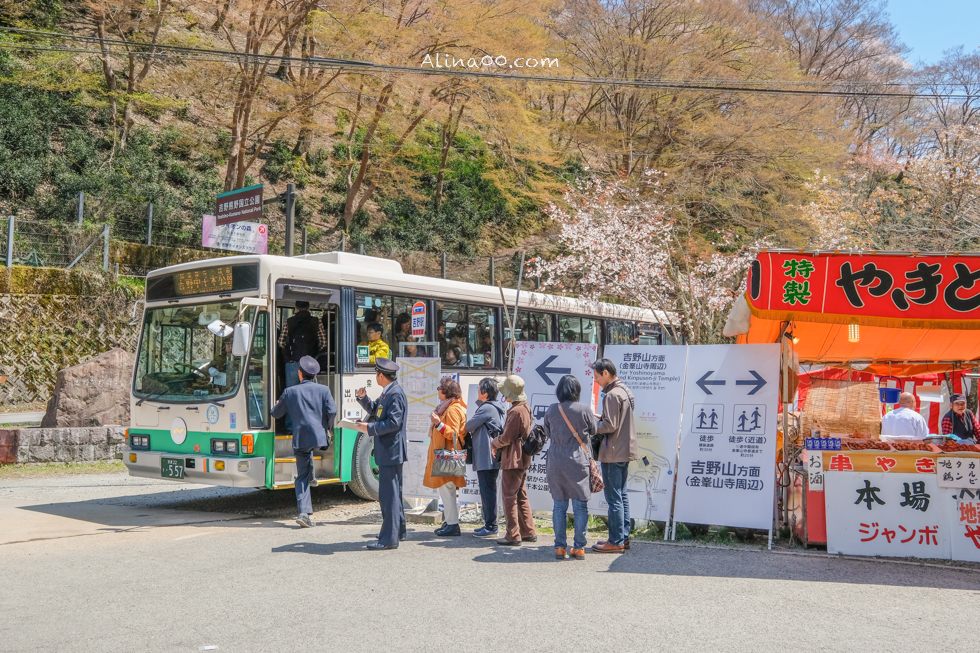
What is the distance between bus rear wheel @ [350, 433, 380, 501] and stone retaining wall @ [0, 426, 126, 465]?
5.93 metres

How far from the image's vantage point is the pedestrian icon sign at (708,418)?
830 cm

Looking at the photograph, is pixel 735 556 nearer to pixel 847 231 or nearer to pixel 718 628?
pixel 718 628

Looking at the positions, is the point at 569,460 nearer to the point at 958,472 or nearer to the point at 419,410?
the point at 419,410

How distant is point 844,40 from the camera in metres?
34.2

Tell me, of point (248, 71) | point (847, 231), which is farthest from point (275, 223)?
point (847, 231)

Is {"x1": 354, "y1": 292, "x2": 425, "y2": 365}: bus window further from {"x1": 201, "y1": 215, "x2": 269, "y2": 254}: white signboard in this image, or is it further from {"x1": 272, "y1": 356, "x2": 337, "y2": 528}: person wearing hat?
{"x1": 201, "y1": 215, "x2": 269, "y2": 254}: white signboard

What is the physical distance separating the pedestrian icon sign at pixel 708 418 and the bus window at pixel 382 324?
3806mm

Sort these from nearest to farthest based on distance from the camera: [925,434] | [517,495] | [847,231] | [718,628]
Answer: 1. [718,628]
2. [517,495]
3. [925,434]
4. [847,231]

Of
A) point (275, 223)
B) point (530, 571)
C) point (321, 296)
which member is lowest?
point (530, 571)

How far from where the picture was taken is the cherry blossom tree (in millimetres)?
19578

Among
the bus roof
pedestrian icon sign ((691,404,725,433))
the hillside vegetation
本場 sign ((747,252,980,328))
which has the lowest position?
pedestrian icon sign ((691,404,725,433))

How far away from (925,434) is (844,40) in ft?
96.9

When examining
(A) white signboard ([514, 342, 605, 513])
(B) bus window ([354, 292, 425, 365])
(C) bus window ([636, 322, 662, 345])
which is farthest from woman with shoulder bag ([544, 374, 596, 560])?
(C) bus window ([636, 322, 662, 345])

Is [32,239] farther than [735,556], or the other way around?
[32,239]
